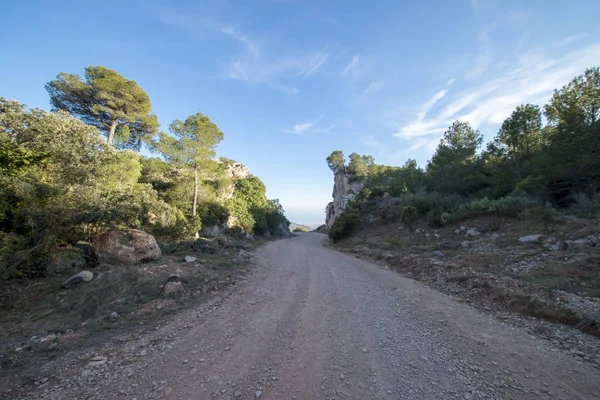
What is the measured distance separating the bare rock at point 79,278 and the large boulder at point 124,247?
174 cm

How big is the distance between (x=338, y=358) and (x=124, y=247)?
354 inches

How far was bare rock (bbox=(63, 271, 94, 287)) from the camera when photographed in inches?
232

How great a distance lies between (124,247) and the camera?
817cm

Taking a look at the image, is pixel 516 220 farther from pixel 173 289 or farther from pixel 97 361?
pixel 97 361

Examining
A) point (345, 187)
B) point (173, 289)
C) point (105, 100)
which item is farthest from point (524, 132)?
point (105, 100)

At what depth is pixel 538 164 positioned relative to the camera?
12945 millimetres

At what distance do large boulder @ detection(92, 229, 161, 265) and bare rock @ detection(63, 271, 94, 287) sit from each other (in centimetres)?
174

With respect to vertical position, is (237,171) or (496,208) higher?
(237,171)

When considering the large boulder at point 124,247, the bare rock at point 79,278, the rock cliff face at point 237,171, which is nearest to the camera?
the bare rock at point 79,278

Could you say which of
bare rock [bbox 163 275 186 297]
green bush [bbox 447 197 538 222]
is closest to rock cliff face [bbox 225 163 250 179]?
bare rock [bbox 163 275 186 297]

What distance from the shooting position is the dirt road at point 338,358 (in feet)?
8.29

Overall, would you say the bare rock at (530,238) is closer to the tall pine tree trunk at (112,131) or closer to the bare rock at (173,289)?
the bare rock at (173,289)

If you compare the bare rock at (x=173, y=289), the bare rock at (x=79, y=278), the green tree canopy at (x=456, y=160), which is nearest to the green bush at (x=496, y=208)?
the green tree canopy at (x=456, y=160)

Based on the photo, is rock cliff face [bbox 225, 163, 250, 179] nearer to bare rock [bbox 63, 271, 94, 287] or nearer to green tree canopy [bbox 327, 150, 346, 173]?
bare rock [bbox 63, 271, 94, 287]
